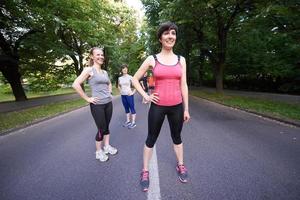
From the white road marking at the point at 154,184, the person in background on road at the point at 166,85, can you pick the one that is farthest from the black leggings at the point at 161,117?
the white road marking at the point at 154,184

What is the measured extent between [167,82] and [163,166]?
1.69 m

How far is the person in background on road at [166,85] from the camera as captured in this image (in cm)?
310

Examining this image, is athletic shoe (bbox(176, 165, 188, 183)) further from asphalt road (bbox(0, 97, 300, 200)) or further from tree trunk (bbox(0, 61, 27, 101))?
tree trunk (bbox(0, 61, 27, 101))

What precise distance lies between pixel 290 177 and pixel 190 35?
19384mm

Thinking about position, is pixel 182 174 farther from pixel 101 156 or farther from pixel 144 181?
pixel 101 156

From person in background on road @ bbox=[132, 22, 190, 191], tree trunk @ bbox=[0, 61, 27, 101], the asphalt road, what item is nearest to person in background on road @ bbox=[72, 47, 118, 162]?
the asphalt road

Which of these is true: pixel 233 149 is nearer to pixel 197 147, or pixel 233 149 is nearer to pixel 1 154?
pixel 197 147

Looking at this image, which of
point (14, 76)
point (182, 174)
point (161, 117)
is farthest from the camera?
point (14, 76)

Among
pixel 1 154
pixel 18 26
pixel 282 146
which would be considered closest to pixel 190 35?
pixel 18 26

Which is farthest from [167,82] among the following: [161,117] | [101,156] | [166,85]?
[101,156]

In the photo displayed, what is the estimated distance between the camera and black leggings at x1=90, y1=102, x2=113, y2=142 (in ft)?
13.8

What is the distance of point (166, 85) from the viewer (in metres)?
3.13

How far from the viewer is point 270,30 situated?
16.2m

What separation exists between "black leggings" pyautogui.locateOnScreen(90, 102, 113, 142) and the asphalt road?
1.97 ft
